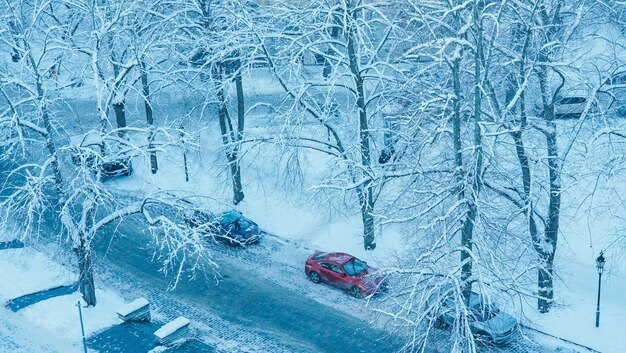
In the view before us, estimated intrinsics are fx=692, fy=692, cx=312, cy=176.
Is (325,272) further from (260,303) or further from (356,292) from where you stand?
(260,303)

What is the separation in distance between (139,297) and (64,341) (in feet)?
11.5

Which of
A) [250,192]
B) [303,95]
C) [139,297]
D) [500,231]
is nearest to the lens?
[500,231]

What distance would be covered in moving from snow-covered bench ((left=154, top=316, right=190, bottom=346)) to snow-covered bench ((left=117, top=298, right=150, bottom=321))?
1151 mm

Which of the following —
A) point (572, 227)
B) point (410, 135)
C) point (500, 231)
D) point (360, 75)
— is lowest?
point (572, 227)

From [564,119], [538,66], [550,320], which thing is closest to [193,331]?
[550,320]

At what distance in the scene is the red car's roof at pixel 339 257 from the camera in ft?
72.8

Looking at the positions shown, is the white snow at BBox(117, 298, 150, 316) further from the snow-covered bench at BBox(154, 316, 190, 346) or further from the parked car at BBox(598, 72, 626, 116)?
the parked car at BBox(598, 72, 626, 116)

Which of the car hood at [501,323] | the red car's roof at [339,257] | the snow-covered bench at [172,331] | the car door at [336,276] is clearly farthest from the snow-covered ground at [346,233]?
the snow-covered bench at [172,331]

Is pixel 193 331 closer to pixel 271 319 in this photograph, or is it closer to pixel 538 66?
pixel 271 319

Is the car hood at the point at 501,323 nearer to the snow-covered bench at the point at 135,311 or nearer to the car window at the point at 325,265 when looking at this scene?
the car window at the point at 325,265

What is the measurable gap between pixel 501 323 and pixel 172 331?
8.92 metres

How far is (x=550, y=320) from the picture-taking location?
20.2m

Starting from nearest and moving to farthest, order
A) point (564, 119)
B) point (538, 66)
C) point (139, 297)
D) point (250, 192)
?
point (538, 66) < point (139, 297) < point (564, 119) < point (250, 192)

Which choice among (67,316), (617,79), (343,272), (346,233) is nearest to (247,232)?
(346,233)
